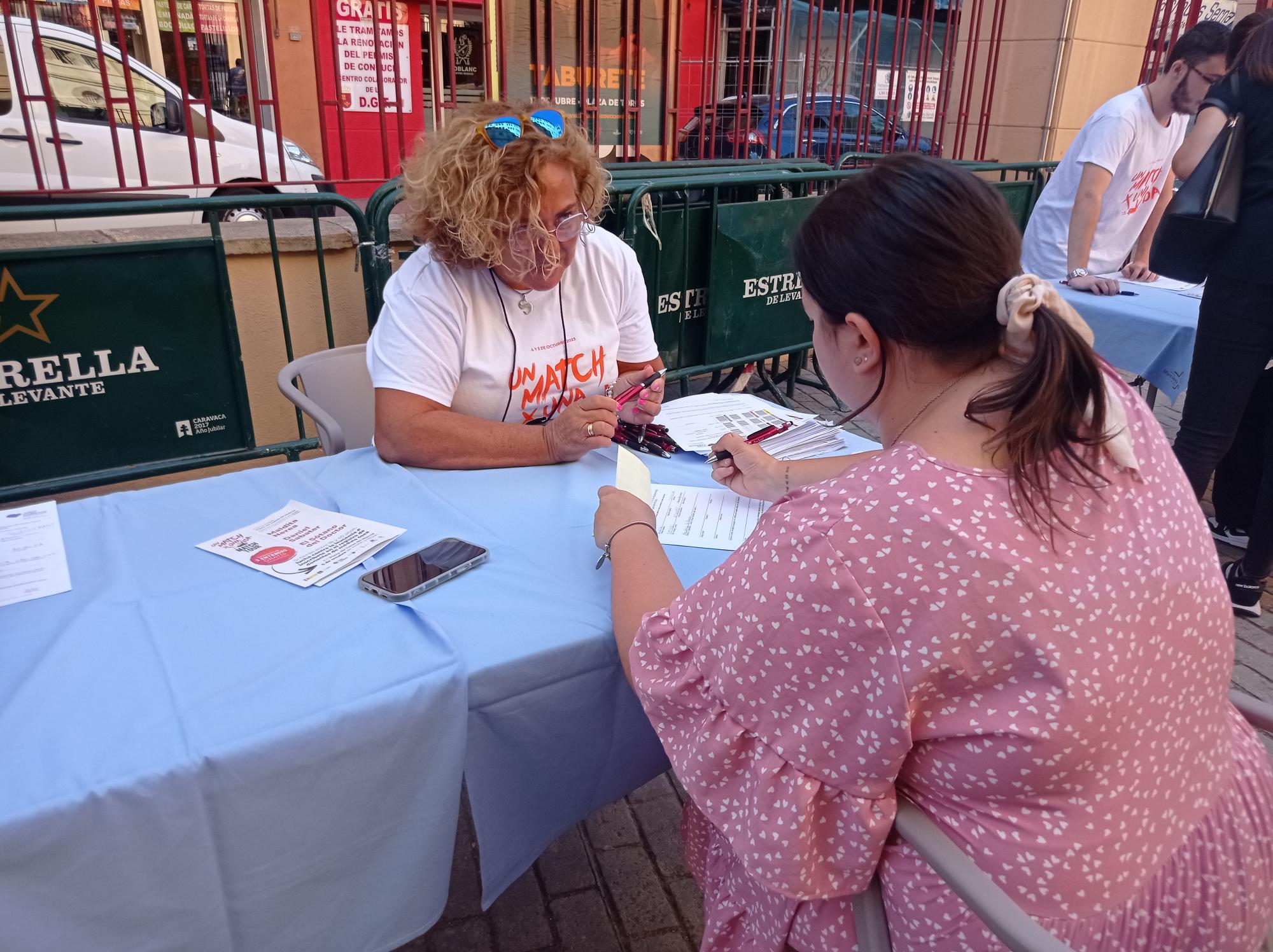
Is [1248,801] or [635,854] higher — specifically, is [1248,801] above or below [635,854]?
above

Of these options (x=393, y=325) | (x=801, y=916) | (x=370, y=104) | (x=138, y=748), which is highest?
(x=370, y=104)

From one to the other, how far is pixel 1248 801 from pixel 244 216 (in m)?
5.12

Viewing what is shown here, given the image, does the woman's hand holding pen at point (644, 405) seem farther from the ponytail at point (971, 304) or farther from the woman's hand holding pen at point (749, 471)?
the ponytail at point (971, 304)

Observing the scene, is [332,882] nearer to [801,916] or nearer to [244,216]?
[801,916]

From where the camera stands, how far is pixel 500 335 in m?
2.05

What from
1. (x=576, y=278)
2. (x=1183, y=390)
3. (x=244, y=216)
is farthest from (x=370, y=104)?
(x=1183, y=390)

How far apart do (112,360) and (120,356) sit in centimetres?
3

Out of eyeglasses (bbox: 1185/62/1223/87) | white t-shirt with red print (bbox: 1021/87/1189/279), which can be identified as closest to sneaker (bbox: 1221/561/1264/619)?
white t-shirt with red print (bbox: 1021/87/1189/279)

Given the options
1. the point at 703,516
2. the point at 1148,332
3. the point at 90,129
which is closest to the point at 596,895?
the point at 703,516

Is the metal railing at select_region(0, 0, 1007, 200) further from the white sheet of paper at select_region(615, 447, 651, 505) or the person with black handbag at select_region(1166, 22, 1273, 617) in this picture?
the person with black handbag at select_region(1166, 22, 1273, 617)

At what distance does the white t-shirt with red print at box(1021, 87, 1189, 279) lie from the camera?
376cm

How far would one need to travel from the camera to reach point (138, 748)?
99 centimetres

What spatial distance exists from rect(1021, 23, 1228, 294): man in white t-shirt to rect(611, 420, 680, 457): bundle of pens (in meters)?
2.50

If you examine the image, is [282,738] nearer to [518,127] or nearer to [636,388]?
[636,388]
